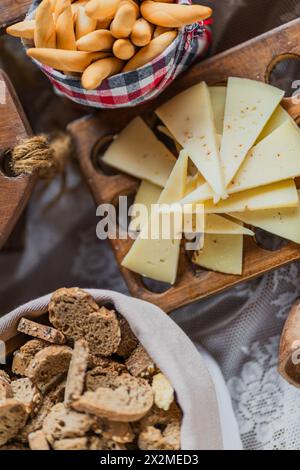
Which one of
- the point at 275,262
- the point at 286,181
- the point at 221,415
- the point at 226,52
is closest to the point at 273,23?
the point at 226,52

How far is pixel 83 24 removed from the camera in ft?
3.38

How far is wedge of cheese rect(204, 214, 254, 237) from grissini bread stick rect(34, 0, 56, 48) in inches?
16.3

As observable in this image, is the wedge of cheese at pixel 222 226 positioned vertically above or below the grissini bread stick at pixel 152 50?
below

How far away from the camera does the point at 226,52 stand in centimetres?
122

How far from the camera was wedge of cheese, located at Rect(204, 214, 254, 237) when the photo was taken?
1.16m

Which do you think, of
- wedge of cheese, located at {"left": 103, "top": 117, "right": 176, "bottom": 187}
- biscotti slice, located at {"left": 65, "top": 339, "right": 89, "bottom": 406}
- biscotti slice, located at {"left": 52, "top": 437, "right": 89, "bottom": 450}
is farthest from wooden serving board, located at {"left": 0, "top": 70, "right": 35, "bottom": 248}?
biscotti slice, located at {"left": 52, "top": 437, "right": 89, "bottom": 450}

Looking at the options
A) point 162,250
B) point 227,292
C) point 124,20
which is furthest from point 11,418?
point 124,20

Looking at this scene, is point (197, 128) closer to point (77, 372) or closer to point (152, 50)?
point (152, 50)

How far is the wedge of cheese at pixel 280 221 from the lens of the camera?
3.76 feet

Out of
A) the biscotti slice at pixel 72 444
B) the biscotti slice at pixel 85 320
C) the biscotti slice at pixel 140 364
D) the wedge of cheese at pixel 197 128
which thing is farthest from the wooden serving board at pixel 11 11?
the biscotti slice at pixel 72 444

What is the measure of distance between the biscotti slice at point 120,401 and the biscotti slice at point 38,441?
0.08 meters

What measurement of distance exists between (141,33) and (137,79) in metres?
0.08

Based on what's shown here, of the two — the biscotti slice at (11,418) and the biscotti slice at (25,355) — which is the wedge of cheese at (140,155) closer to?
the biscotti slice at (25,355)

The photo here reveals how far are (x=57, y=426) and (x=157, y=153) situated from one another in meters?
0.55
